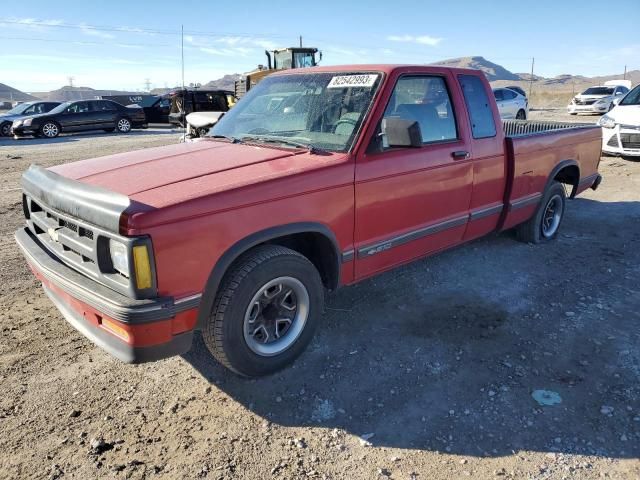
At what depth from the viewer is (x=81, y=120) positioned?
18969 millimetres

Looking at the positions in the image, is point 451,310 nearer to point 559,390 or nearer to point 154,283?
point 559,390

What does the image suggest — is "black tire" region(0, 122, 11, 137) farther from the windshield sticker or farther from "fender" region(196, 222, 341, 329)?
"fender" region(196, 222, 341, 329)

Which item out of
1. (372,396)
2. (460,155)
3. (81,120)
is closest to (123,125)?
(81,120)

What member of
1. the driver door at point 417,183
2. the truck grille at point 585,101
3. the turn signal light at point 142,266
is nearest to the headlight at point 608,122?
the driver door at point 417,183

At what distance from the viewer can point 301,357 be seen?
3.39 m

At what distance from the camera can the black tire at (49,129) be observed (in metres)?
18.0

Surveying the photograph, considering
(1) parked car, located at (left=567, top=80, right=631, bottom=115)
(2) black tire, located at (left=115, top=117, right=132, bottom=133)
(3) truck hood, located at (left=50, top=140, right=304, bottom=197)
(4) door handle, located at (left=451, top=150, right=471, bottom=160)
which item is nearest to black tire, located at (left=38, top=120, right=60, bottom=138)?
(2) black tire, located at (left=115, top=117, right=132, bottom=133)

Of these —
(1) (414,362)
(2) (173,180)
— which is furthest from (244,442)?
(2) (173,180)

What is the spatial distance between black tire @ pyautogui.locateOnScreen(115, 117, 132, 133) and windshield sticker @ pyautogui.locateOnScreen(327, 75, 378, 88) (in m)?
18.7

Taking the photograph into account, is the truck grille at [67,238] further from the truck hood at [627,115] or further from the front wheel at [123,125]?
the front wheel at [123,125]

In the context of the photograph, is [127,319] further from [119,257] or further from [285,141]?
[285,141]

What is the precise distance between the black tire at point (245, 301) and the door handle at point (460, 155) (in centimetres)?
166

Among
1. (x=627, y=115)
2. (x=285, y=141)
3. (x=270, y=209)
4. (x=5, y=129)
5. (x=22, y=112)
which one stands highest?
(x=22, y=112)

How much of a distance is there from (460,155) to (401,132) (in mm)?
1009
